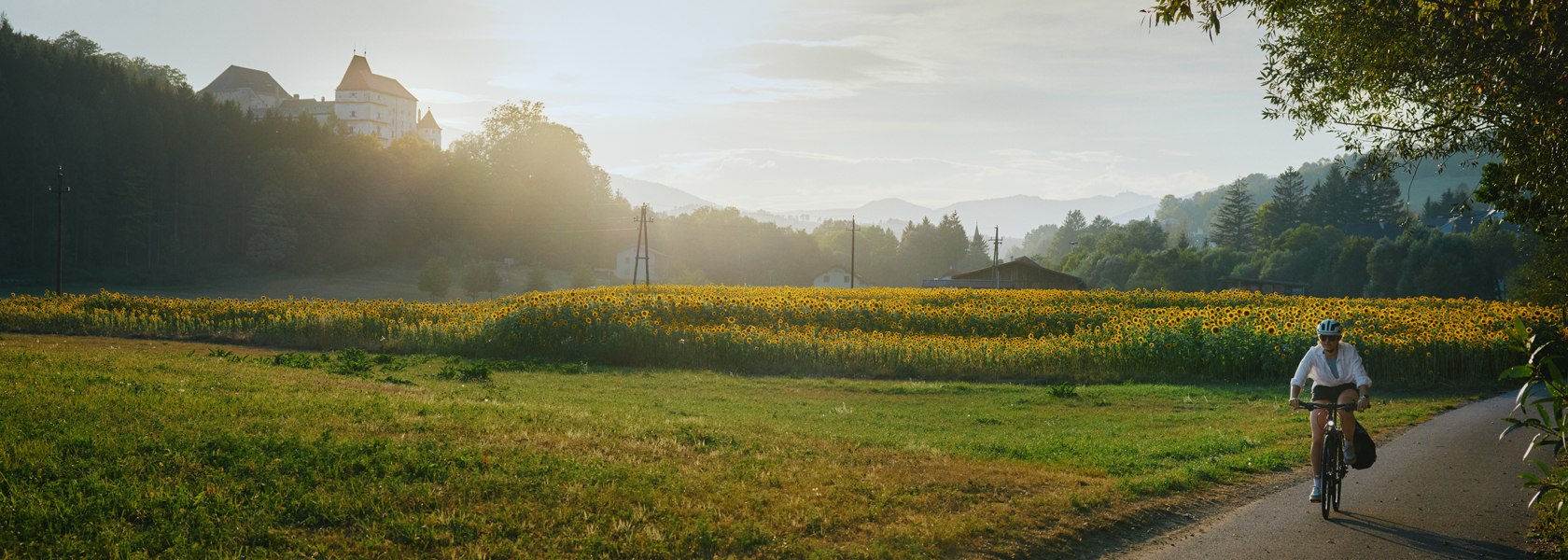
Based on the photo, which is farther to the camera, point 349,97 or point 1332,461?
point 349,97

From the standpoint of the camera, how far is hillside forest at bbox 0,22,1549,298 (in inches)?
3041

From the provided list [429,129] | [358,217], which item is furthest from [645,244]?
[429,129]

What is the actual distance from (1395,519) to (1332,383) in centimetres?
139

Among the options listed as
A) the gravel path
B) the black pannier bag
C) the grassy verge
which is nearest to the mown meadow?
the grassy verge

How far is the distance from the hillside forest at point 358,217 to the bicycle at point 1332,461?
4997cm

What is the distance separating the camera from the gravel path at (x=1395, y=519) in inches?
323

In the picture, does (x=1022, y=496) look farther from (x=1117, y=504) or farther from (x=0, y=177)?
(x=0, y=177)

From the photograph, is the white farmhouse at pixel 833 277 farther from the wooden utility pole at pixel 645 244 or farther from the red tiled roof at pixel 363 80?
the red tiled roof at pixel 363 80

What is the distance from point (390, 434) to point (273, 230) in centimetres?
8652

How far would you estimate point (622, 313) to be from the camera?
2795cm

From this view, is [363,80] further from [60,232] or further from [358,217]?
[60,232]

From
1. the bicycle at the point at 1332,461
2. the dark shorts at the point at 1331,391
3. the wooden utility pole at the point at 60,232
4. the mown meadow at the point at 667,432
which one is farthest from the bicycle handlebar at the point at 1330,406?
the wooden utility pole at the point at 60,232

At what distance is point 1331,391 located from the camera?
9953 millimetres

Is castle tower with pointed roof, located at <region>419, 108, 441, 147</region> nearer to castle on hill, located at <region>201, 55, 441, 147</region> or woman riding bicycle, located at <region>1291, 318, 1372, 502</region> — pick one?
castle on hill, located at <region>201, 55, 441, 147</region>
